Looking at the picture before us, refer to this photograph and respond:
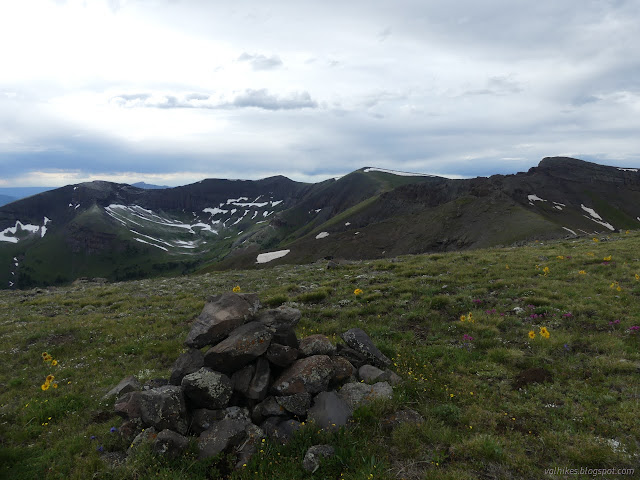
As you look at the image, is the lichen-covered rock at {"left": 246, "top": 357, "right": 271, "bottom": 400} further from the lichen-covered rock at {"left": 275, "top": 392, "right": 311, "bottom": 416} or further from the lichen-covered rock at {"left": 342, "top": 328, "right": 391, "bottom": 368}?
the lichen-covered rock at {"left": 342, "top": 328, "right": 391, "bottom": 368}

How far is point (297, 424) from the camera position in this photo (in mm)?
8820

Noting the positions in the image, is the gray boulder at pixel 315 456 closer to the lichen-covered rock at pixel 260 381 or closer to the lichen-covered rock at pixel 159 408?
the lichen-covered rock at pixel 260 381

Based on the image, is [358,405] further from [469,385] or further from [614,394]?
Answer: [614,394]

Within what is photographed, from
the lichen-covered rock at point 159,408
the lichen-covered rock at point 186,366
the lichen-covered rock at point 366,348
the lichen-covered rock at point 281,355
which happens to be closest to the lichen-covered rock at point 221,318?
the lichen-covered rock at point 186,366

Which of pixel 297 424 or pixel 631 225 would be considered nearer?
pixel 297 424

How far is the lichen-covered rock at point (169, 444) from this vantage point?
8.16 m

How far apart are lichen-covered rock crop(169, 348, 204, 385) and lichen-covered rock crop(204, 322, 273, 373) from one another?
520mm

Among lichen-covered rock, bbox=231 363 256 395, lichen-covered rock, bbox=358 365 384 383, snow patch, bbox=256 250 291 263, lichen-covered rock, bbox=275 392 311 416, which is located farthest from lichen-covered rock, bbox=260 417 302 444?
snow patch, bbox=256 250 291 263

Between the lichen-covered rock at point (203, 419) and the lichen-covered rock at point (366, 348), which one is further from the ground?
the lichen-covered rock at point (366, 348)

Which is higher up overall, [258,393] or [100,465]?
[258,393]

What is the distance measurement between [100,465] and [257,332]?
16.4ft

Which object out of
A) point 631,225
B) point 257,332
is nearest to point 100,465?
point 257,332

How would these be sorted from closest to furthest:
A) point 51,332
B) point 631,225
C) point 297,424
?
point 297,424, point 51,332, point 631,225

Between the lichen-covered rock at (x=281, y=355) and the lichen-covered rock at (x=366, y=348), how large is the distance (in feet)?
7.82
